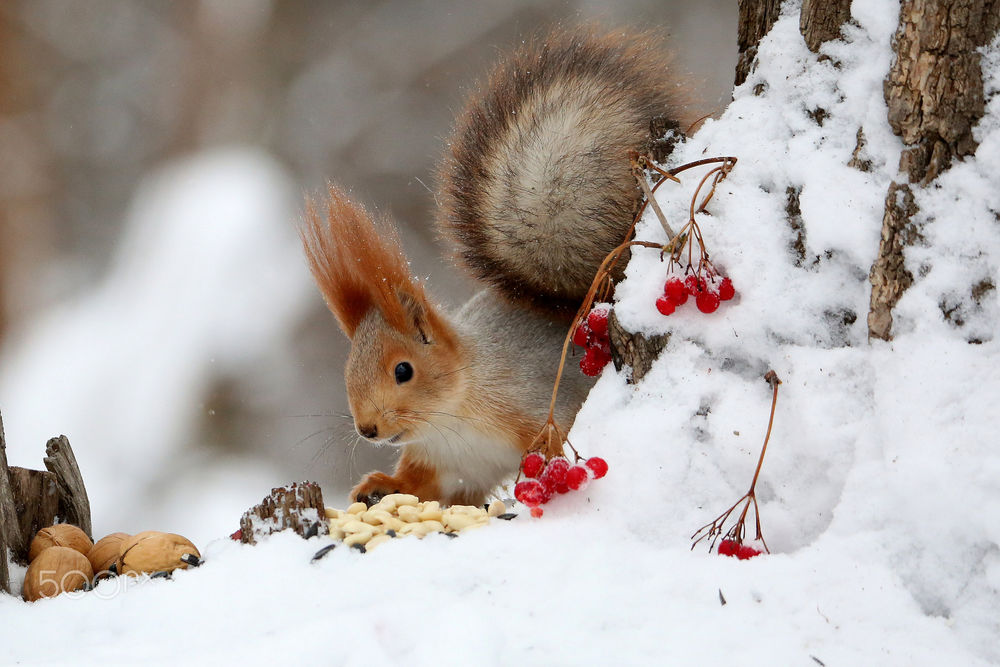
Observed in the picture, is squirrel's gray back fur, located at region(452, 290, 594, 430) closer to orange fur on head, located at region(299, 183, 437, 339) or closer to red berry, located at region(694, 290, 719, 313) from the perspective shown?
orange fur on head, located at region(299, 183, 437, 339)

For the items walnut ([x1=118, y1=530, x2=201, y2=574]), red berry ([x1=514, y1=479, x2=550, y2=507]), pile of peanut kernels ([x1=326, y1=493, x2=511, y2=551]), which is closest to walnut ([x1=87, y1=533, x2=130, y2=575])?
walnut ([x1=118, y1=530, x2=201, y2=574])

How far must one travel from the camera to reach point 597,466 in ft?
3.96

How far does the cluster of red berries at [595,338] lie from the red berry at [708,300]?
0.25 metres

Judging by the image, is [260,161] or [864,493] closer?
[864,493]

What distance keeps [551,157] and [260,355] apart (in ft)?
7.26

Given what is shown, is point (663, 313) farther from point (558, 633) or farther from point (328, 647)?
point (328, 647)

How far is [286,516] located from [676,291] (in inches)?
23.6

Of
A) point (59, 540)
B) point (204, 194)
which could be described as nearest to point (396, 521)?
point (59, 540)

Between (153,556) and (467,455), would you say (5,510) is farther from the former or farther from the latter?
(467,455)

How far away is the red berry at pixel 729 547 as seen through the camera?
1061 mm

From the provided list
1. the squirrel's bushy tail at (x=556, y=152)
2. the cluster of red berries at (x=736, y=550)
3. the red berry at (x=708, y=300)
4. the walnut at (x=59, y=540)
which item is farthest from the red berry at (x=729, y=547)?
the walnut at (x=59, y=540)

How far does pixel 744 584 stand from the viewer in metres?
1.00

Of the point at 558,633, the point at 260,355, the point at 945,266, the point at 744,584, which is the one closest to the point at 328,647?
the point at 558,633

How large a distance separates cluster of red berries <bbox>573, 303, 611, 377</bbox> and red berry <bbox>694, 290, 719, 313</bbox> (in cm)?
25
